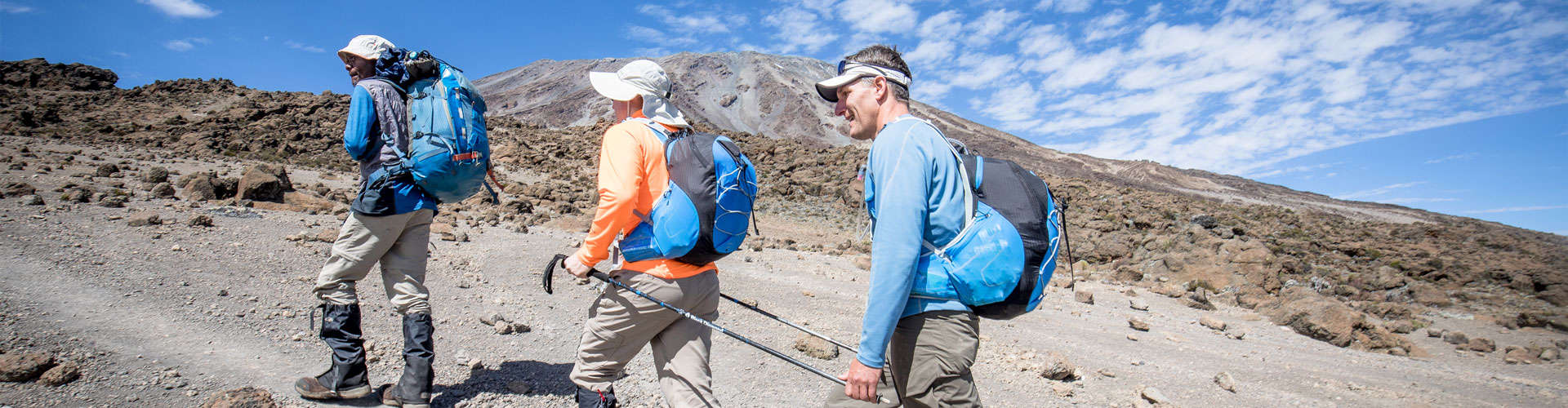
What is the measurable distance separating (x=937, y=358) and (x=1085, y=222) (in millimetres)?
14572

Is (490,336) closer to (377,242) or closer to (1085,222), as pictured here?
(377,242)

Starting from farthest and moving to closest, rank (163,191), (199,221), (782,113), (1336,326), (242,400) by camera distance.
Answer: (782,113) < (163,191) < (1336,326) < (199,221) < (242,400)

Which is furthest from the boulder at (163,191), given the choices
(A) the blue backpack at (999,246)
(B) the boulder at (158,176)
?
(A) the blue backpack at (999,246)

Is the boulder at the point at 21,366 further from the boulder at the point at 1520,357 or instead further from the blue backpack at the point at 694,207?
the boulder at the point at 1520,357

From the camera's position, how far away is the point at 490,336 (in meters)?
4.18

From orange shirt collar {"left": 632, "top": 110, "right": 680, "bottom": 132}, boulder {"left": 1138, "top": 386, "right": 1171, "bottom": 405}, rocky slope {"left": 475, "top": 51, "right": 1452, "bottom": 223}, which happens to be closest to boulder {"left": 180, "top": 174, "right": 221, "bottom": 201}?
orange shirt collar {"left": 632, "top": 110, "right": 680, "bottom": 132}

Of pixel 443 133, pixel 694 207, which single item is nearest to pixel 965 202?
pixel 694 207

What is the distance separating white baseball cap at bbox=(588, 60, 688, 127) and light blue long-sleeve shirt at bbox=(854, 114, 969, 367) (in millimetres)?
872

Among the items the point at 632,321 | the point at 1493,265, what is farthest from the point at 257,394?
the point at 1493,265

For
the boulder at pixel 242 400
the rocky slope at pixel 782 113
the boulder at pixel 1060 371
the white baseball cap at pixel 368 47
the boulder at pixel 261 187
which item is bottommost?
the boulder at pixel 1060 371

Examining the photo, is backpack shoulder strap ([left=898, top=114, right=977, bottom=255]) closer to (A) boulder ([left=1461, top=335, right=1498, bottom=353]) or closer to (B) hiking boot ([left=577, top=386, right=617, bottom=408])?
(B) hiking boot ([left=577, top=386, right=617, bottom=408])

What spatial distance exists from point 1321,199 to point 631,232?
192ft

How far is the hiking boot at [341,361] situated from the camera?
2670 millimetres

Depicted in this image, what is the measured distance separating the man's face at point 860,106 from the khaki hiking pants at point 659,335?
74cm
